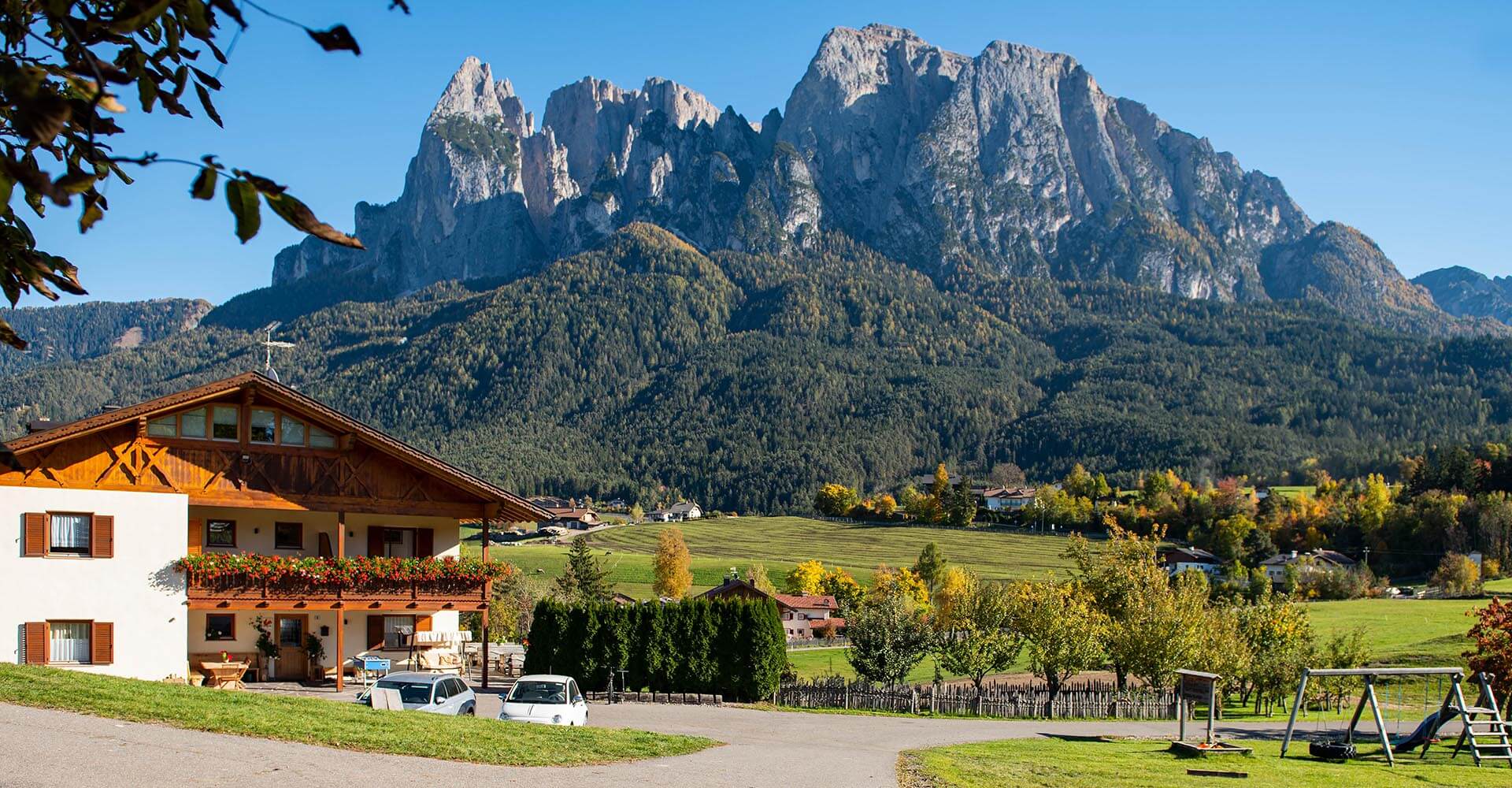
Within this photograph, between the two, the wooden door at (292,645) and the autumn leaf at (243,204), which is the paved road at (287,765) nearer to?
the autumn leaf at (243,204)

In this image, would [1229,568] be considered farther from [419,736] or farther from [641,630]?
[419,736]

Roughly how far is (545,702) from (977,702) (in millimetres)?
22655

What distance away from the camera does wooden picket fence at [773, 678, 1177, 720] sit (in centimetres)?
4375

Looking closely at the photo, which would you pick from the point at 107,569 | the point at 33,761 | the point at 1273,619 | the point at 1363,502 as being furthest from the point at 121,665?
the point at 1363,502

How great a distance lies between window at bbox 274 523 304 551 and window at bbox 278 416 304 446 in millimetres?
2867

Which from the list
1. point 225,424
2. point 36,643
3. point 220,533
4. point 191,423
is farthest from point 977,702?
point 36,643

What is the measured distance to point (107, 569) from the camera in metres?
30.4

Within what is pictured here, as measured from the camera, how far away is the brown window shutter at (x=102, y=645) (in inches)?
1180

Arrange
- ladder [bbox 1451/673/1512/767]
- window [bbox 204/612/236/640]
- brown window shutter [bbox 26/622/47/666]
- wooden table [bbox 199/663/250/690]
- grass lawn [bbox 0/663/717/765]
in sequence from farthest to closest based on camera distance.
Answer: window [bbox 204/612/236/640], wooden table [bbox 199/663/250/690], brown window shutter [bbox 26/622/47/666], ladder [bbox 1451/673/1512/767], grass lawn [bbox 0/663/717/765]

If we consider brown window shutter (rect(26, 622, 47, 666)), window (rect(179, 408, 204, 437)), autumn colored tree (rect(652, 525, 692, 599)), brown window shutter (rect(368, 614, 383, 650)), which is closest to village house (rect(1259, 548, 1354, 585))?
autumn colored tree (rect(652, 525, 692, 599))

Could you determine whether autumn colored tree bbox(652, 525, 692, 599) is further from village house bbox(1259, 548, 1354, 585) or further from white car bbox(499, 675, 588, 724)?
white car bbox(499, 675, 588, 724)

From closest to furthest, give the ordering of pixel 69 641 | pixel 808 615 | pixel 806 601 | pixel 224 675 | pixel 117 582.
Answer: pixel 69 641, pixel 117 582, pixel 224 675, pixel 808 615, pixel 806 601

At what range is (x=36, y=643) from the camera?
96.0 ft

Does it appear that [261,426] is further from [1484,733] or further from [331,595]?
[1484,733]
